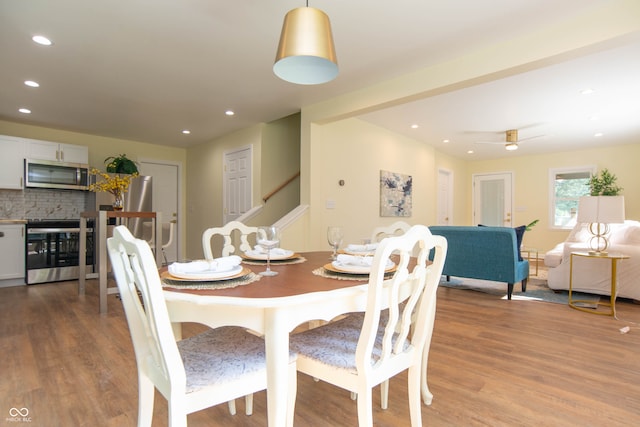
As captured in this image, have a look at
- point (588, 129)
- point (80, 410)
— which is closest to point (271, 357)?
point (80, 410)

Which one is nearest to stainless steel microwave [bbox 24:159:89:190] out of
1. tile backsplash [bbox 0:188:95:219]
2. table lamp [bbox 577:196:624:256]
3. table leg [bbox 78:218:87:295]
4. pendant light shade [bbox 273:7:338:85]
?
tile backsplash [bbox 0:188:95:219]

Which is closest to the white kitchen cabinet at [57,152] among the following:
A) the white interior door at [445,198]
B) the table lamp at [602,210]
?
the table lamp at [602,210]

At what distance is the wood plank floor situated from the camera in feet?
5.06

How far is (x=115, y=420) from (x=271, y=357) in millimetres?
1022

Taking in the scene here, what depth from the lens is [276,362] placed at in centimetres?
104

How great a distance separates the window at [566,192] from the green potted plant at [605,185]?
44cm

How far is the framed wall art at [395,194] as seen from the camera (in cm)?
544

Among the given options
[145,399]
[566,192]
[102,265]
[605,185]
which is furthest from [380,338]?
[566,192]

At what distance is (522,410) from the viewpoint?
159 centimetres

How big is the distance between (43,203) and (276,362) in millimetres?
5816

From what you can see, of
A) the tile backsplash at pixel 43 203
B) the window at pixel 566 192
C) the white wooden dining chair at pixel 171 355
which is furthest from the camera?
the window at pixel 566 192

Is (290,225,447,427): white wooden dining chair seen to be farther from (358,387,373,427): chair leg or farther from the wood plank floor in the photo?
the wood plank floor

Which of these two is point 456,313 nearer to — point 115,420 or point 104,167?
point 115,420

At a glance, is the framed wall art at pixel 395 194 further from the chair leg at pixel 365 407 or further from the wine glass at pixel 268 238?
the chair leg at pixel 365 407
